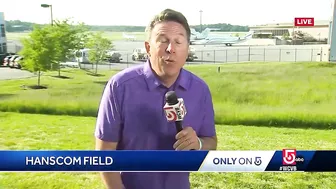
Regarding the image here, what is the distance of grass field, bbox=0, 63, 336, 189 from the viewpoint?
2447 millimetres

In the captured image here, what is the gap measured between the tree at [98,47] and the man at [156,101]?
0.38 m

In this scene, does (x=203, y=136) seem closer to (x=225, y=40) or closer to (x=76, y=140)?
(x=225, y=40)

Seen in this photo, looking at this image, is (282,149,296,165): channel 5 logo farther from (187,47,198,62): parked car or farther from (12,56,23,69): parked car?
(12,56,23,69): parked car

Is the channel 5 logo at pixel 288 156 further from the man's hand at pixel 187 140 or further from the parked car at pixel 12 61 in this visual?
the parked car at pixel 12 61

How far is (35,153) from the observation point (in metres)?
2.28

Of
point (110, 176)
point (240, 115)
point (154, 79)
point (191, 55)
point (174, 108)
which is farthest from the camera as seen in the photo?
point (240, 115)

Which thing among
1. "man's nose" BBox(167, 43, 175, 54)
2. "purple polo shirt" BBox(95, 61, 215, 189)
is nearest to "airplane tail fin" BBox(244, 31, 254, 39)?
"purple polo shirt" BBox(95, 61, 215, 189)

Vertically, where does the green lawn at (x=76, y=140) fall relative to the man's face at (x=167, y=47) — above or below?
below

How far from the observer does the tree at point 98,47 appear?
7.78 feet

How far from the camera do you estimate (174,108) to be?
1.90 metres

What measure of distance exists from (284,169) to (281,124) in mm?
294

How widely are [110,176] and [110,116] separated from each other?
406 millimetres

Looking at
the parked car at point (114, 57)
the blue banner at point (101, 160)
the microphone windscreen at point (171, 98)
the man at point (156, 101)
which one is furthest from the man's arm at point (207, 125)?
the parked car at point (114, 57)

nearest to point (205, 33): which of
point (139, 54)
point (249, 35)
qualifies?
point (249, 35)
